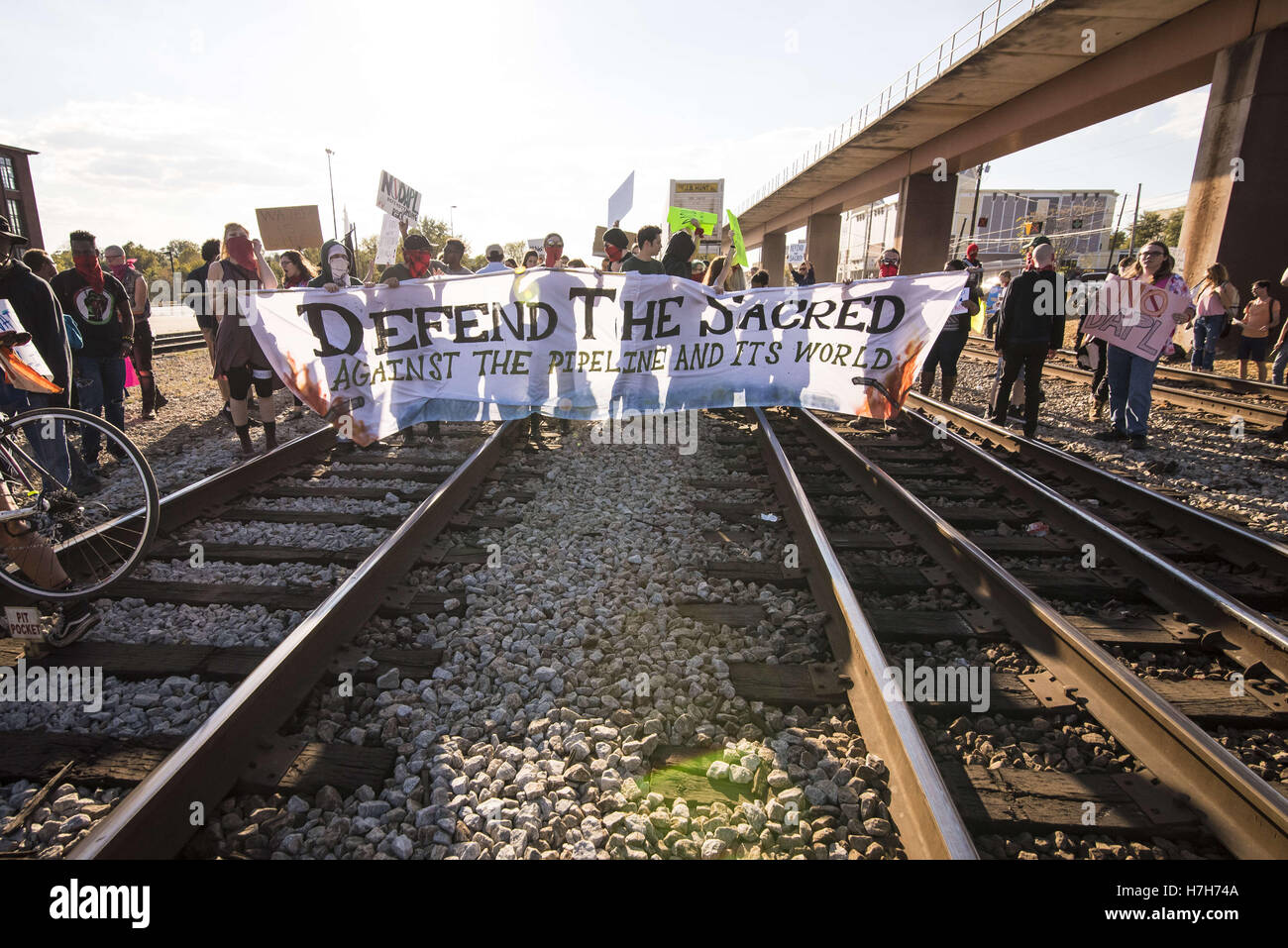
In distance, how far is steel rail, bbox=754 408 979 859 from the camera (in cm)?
211

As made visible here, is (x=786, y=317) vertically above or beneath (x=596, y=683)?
above

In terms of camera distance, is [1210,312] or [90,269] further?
[1210,312]

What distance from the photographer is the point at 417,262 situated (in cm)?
854

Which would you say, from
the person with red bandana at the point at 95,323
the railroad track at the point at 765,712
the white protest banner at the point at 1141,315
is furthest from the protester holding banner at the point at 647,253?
the person with red bandana at the point at 95,323

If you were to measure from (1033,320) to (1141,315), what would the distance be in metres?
1.23

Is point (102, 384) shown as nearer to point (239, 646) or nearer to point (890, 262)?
point (239, 646)

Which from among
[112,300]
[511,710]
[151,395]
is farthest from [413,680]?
[151,395]

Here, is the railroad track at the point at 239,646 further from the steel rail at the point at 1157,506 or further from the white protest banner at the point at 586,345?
the steel rail at the point at 1157,506

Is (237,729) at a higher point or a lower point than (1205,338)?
lower

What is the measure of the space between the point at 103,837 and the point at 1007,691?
3517 millimetres

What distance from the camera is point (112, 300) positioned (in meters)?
7.22

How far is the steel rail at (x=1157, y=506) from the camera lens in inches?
179

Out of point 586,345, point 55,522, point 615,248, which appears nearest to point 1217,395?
point 615,248

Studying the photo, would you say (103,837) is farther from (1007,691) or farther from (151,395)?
(151,395)
